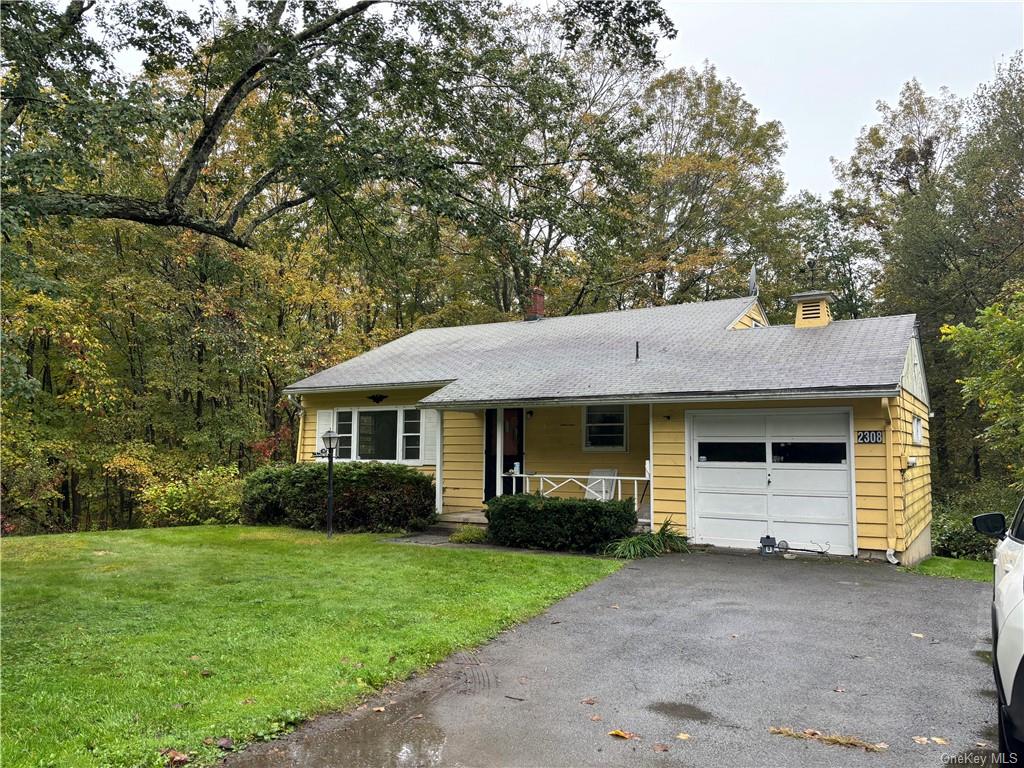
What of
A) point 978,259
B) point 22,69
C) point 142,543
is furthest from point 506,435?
point 978,259

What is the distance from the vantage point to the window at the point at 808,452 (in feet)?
31.2

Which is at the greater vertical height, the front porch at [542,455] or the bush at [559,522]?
the front porch at [542,455]

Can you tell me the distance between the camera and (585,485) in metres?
12.3

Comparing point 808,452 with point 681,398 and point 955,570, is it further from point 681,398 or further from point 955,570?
point 955,570

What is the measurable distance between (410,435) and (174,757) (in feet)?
36.7

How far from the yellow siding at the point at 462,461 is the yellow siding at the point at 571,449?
3.31 ft

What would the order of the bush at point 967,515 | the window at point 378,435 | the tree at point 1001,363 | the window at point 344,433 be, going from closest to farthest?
the tree at point 1001,363, the bush at point 967,515, the window at point 378,435, the window at point 344,433

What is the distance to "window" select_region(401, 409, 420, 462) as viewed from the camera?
47.2 ft

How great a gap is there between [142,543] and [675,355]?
977 cm

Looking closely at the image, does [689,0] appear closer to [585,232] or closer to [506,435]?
[585,232]

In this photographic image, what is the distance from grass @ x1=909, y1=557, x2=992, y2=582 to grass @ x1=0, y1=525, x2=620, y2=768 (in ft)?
14.4

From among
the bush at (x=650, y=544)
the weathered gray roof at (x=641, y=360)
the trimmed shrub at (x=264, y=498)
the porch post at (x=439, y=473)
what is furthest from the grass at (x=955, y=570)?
the trimmed shrub at (x=264, y=498)

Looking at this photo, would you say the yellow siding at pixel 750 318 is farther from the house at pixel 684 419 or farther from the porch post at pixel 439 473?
the porch post at pixel 439 473

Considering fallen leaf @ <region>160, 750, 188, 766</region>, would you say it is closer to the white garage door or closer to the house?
the house
